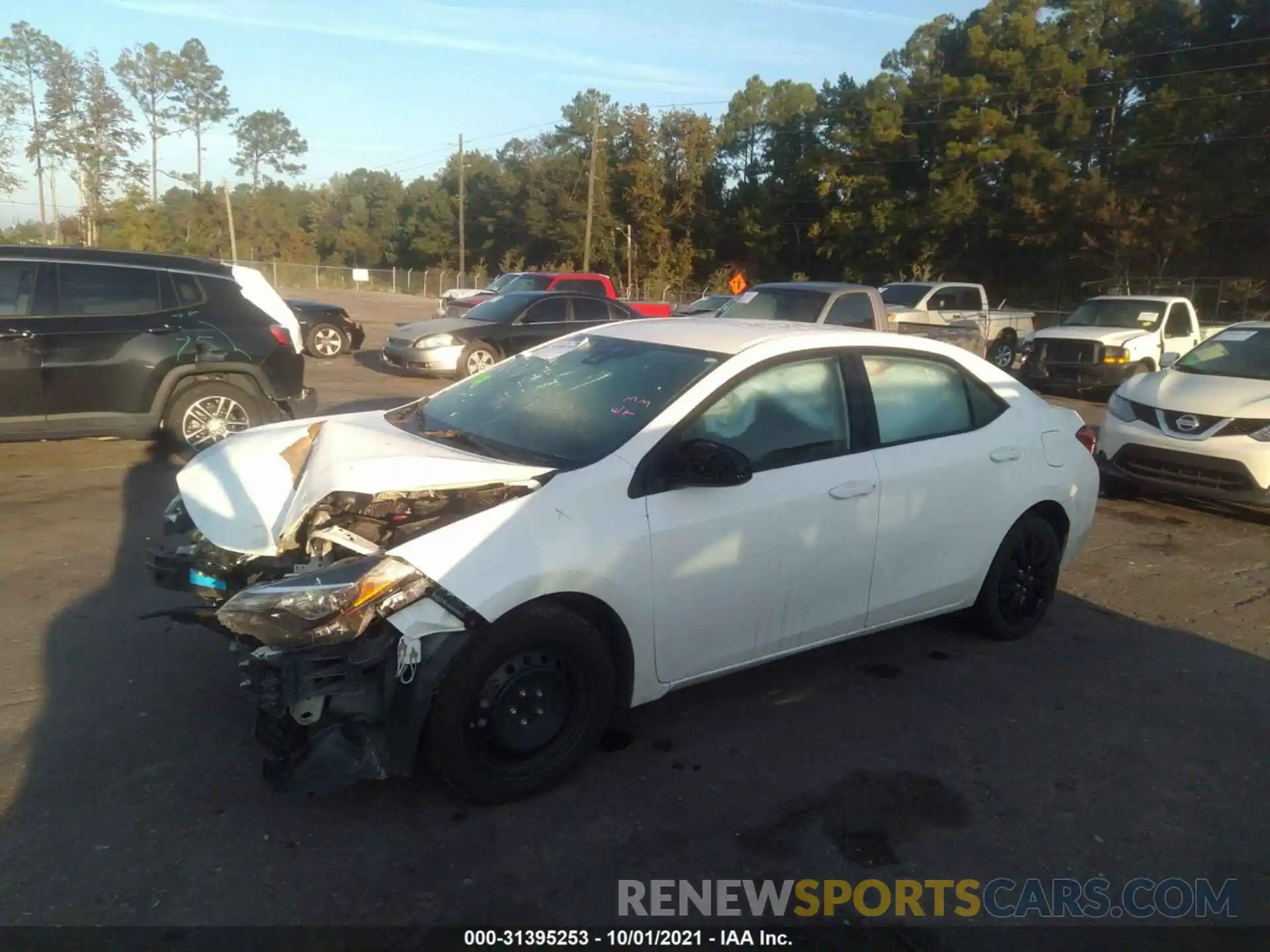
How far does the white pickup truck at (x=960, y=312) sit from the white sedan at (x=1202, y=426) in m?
9.90

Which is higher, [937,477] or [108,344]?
[108,344]

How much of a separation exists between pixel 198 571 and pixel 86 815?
0.98m

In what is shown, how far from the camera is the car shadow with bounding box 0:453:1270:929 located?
3.07 m

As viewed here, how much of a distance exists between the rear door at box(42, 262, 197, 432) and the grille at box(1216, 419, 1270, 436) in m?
8.57

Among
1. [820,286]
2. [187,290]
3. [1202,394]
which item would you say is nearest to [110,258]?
[187,290]

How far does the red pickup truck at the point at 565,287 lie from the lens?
69.6 ft

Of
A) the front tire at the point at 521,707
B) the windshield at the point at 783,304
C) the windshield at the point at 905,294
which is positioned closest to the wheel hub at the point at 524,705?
the front tire at the point at 521,707

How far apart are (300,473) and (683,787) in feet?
6.69

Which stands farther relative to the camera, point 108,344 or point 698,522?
point 108,344

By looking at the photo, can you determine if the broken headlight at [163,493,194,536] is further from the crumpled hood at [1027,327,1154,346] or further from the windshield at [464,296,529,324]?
the crumpled hood at [1027,327,1154,346]

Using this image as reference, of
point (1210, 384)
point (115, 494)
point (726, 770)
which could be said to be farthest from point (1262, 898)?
point (115, 494)

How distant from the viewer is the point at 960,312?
67.8 feet

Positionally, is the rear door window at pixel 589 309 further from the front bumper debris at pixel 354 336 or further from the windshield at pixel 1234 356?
the windshield at pixel 1234 356

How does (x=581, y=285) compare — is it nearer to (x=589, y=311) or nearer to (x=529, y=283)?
(x=529, y=283)
